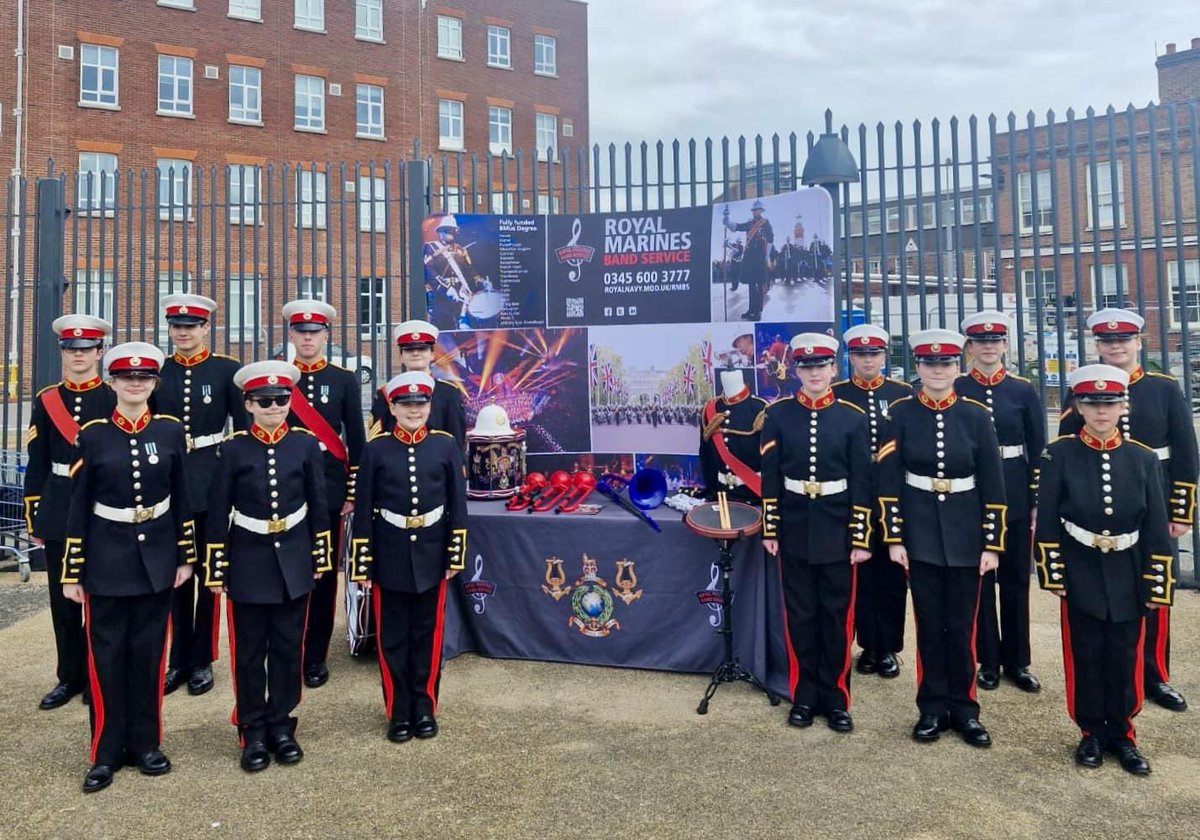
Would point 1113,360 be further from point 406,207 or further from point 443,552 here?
point 406,207

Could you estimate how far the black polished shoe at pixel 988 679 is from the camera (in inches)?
186

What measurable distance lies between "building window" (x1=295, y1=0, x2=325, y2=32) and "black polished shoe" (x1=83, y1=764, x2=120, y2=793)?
2842 centimetres

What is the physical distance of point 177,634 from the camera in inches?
194

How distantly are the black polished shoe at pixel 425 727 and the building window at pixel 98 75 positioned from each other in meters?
26.5

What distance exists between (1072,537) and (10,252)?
969cm

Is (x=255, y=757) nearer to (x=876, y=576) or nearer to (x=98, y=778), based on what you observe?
(x=98, y=778)

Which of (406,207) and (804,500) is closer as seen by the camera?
(804,500)

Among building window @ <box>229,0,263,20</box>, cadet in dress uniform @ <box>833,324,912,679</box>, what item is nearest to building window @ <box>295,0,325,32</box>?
building window @ <box>229,0,263,20</box>

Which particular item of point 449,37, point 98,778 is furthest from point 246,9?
point 98,778

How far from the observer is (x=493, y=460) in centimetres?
551

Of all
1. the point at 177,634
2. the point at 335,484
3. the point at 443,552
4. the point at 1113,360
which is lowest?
the point at 177,634

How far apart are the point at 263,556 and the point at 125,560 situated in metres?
0.59

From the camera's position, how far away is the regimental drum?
5504mm

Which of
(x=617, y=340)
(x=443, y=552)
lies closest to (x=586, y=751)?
(x=443, y=552)
